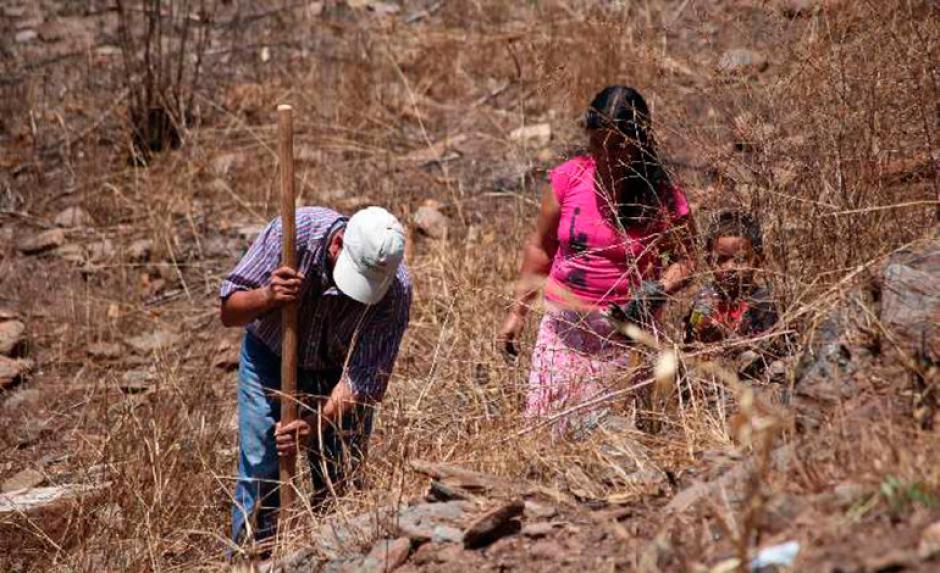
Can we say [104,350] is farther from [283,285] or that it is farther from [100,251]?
[283,285]

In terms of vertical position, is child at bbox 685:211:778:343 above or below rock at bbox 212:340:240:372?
above

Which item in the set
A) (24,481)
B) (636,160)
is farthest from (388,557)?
(24,481)

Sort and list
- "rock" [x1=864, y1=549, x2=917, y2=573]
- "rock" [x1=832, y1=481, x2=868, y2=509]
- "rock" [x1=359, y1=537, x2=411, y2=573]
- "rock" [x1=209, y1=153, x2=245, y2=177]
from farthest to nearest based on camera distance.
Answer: "rock" [x1=209, y1=153, x2=245, y2=177], "rock" [x1=359, y1=537, x2=411, y2=573], "rock" [x1=832, y1=481, x2=868, y2=509], "rock" [x1=864, y1=549, x2=917, y2=573]

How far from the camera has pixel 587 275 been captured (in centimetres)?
467

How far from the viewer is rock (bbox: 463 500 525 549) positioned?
353cm

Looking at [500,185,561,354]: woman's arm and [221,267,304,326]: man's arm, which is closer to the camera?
[221,267,304,326]: man's arm

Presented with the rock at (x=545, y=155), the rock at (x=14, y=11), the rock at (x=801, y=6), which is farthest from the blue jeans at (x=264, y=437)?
the rock at (x=14, y=11)

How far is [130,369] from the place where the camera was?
22.1ft

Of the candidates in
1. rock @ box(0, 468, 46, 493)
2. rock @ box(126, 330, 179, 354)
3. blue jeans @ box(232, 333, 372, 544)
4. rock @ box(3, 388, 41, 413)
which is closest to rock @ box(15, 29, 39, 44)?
rock @ box(126, 330, 179, 354)

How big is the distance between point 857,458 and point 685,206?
63.6 inches

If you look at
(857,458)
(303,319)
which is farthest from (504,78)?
(857,458)

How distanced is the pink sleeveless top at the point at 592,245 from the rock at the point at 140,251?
3507mm

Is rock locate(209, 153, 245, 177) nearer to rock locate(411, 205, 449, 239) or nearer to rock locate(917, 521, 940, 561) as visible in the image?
rock locate(411, 205, 449, 239)

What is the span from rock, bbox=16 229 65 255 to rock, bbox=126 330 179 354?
3.71 ft
